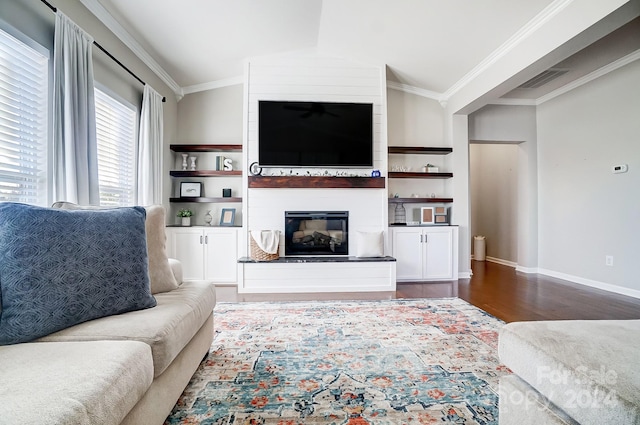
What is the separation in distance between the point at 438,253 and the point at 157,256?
3.74 metres

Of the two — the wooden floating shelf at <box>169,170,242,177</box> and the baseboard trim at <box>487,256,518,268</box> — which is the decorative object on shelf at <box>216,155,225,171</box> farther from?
the baseboard trim at <box>487,256,518,268</box>

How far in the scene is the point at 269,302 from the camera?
3.26 meters

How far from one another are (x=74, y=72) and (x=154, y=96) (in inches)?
55.5

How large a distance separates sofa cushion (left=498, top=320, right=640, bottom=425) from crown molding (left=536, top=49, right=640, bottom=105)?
4130 mm

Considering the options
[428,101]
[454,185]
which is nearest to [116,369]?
[454,185]

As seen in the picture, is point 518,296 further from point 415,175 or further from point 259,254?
point 259,254

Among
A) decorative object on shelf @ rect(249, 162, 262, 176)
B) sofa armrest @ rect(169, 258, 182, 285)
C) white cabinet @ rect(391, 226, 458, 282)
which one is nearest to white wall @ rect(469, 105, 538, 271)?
white cabinet @ rect(391, 226, 458, 282)

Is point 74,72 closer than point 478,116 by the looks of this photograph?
Yes

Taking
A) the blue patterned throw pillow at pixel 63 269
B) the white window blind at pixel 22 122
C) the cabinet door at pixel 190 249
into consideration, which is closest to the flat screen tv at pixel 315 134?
the cabinet door at pixel 190 249

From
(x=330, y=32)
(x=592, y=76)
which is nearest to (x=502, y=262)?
(x=592, y=76)

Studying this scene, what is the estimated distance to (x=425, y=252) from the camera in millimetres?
4293

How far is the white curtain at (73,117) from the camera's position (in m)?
2.18

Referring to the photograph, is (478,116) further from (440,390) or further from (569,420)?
(569,420)

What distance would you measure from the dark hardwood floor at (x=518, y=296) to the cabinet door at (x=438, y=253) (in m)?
0.20
